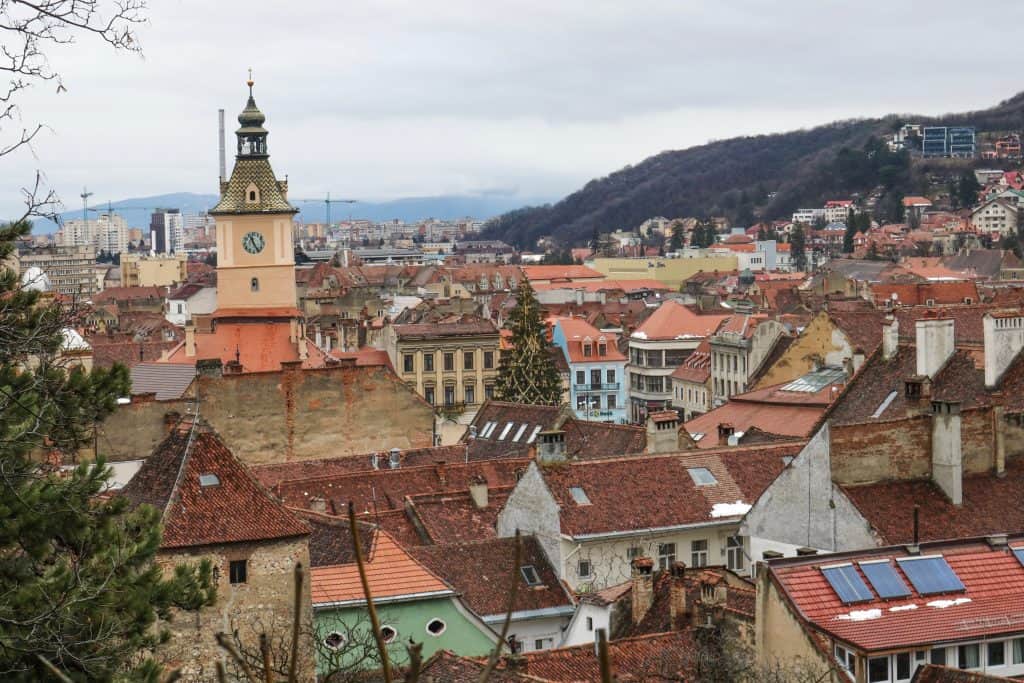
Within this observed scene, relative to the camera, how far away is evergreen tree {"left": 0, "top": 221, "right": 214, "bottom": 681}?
17.9 meters

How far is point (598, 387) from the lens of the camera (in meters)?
97.9

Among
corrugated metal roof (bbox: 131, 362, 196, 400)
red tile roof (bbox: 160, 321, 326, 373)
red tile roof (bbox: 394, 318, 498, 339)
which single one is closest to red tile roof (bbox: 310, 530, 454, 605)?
corrugated metal roof (bbox: 131, 362, 196, 400)

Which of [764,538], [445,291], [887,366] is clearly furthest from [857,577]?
[445,291]

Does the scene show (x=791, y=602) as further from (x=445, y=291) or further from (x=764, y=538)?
(x=445, y=291)

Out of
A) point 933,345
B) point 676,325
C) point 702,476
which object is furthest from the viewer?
point 676,325

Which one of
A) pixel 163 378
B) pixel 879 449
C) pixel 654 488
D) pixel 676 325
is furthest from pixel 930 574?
pixel 676 325

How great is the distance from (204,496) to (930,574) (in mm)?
10371

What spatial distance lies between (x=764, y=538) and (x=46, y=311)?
16698mm

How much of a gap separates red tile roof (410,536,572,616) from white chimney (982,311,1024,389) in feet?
32.6

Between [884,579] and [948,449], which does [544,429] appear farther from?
[884,579]

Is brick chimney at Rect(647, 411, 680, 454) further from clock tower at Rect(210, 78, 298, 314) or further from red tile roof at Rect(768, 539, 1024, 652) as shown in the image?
clock tower at Rect(210, 78, 298, 314)

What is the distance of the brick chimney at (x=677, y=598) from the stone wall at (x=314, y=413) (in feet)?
73.7

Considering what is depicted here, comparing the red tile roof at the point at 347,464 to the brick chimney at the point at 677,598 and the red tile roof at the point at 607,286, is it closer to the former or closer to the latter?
the brick chimney at the point at 677,598

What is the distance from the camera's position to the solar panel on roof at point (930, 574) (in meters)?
24.9
